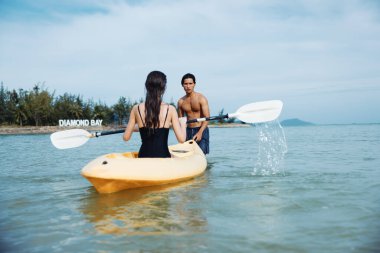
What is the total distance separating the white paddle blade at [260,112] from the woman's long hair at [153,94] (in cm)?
229

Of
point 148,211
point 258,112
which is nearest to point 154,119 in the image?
point 148,211

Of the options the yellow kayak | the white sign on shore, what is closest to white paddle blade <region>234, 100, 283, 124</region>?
the yellow kayak

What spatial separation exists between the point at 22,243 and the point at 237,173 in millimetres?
3898

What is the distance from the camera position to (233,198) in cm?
397

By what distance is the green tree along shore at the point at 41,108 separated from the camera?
148 feet

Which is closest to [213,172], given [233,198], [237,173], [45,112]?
[237,173]

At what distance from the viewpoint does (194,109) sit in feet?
21.2

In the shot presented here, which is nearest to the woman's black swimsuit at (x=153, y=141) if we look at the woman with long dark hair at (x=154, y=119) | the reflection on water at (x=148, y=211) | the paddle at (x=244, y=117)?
the woman with long dark hair at (x=154, y=119)

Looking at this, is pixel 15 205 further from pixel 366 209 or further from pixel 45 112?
pixel 45 112

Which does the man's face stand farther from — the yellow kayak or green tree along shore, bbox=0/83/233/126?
green tree along shore, bbox=0/83/233/126

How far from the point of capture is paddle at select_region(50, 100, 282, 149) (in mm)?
5957

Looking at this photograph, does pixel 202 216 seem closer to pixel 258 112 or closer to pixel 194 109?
pixel 194 109

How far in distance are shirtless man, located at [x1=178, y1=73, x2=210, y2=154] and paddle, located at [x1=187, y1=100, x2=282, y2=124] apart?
368 mm

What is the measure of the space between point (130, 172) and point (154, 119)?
0.67 m
